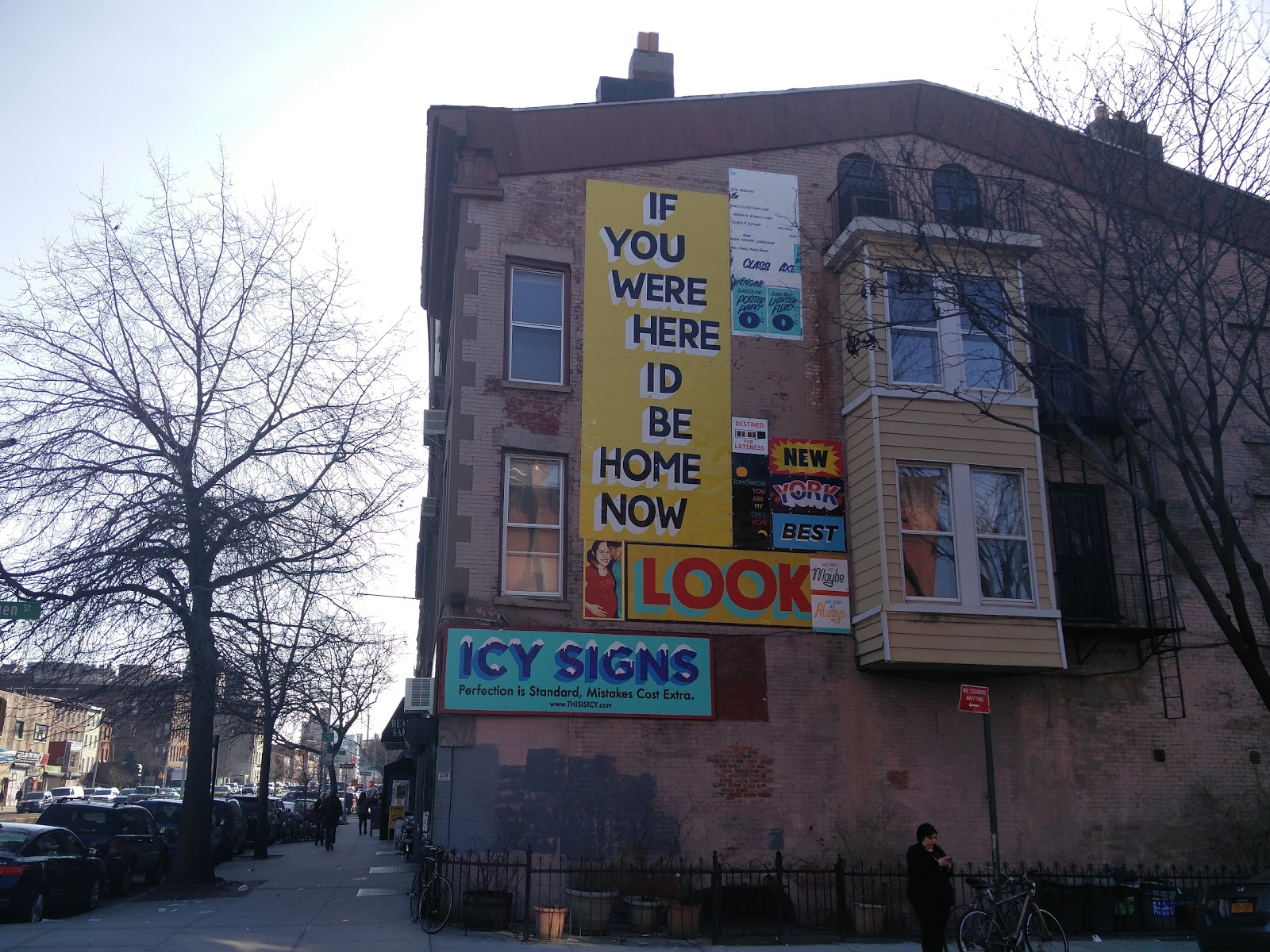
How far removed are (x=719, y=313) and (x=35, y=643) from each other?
12.5 metres

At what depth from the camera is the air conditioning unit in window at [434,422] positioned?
2058cm

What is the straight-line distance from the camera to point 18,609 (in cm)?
1506

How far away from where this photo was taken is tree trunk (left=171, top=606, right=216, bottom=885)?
18.1 metres

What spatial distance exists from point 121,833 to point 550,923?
11.9 m

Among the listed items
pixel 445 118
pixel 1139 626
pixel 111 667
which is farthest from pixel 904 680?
pixel 111 667

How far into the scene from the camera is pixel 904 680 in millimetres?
16547

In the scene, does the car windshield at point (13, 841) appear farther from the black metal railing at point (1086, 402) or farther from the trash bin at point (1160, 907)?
the black metal railing at point (1086, 402)

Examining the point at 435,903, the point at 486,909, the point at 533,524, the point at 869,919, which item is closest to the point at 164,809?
the point at 435,903

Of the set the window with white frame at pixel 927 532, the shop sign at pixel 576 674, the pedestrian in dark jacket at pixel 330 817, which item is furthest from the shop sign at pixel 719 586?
the pedestrian in dark jacket at pixel 330 817

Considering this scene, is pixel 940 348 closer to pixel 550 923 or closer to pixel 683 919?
pixel 683 919

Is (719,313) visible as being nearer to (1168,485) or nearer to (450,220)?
(450,220)

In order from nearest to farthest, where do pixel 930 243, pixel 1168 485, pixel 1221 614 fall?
pixel 1221 614 → pixel 930 243 → pixel 1168 485

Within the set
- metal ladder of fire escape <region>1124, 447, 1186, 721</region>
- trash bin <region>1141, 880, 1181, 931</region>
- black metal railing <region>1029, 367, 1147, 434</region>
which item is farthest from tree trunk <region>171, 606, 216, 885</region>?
metal ladder of fire escape <region>1124, 447, 1186, 721</region>

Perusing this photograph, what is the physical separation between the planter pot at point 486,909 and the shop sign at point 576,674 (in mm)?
2429
